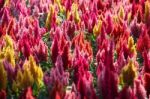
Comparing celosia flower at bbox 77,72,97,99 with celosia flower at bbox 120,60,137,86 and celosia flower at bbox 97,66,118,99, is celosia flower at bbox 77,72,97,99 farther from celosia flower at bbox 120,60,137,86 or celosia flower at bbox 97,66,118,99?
celosia flower at bbox 120,60,137,86

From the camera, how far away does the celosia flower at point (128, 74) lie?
301 centimetres

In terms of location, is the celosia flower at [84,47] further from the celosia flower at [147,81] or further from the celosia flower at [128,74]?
the celosia flower at [147,81]

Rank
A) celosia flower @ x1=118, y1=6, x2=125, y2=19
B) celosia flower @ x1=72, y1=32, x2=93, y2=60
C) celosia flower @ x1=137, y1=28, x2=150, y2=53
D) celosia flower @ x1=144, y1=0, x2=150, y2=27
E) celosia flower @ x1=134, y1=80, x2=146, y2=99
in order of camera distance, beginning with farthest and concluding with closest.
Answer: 1. celosia flower @ x1=118, y1=6, x2=125, y2=19
2. celosia flower @ x1=144, y1=0, x2=150, y2=27
3. celosia flower @ x1=137, y1=28, x2=150, y2=53
4. celosia flower @ x1=72, y1=32, x2=93, y2=60
5. celosia flower @ x1=134, y1=80, x2=146, y2=99

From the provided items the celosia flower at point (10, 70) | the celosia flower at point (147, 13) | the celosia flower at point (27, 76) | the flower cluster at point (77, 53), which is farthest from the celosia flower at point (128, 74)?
the celosia flower at point (147, 13)

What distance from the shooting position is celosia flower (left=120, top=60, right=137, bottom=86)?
9.86 ft

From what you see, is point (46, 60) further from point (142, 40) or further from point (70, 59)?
point (142, 40)

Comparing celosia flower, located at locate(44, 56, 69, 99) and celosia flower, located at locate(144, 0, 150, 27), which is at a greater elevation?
celosia flower, located at locate(144, 0, 150, 27)

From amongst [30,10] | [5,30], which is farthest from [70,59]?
[30,10]

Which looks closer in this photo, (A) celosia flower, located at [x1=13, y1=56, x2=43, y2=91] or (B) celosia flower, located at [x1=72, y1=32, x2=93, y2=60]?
(A) celosia flower, located at [x1=13, y1=56, x2=43, y2=91]

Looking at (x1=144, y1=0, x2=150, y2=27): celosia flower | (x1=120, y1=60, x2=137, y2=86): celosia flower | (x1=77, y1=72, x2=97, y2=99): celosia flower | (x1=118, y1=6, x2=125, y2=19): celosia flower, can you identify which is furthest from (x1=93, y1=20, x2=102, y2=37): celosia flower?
(x1=77, y1=72, x2=97, y2=99): celosia flower

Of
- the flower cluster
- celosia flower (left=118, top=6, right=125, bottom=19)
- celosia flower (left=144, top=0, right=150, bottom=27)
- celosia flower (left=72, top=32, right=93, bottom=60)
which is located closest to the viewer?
the flower cluster

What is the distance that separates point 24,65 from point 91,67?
2.33 ft

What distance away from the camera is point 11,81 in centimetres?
312

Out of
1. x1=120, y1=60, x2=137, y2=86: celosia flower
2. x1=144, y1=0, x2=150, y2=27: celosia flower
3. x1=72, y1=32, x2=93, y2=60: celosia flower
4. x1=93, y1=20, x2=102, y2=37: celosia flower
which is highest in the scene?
x1=144, y1=0, x2=150, y2=27: celosia flower
